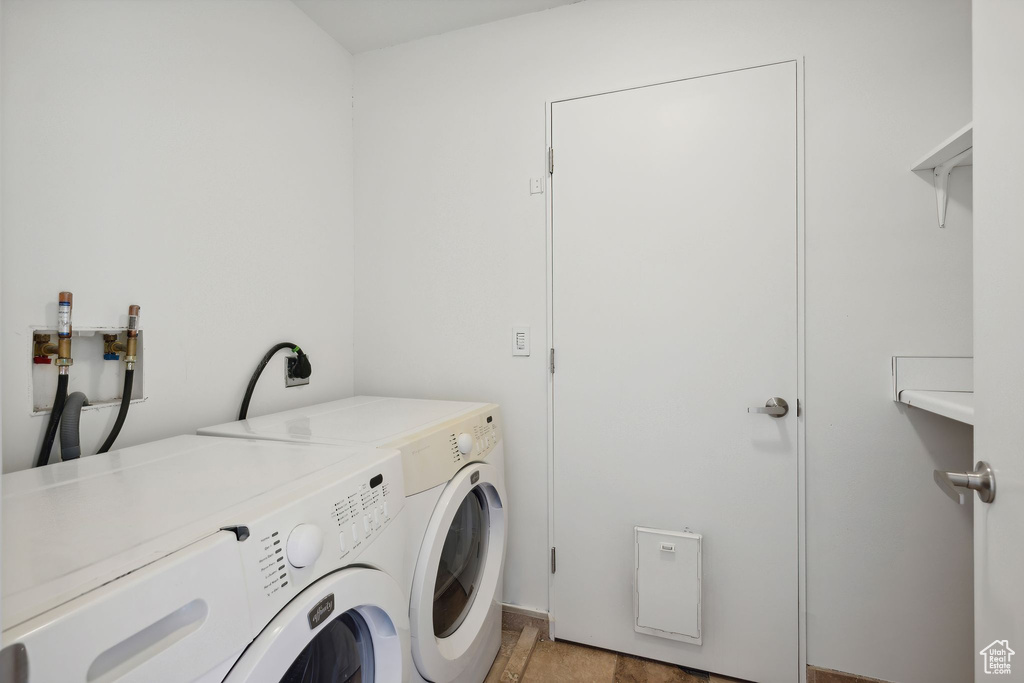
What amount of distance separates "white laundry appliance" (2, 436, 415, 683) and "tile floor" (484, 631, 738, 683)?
0.81 m

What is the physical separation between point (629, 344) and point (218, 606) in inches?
54.3

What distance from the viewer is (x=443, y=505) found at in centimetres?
122

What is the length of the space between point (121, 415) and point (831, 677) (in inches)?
84.8

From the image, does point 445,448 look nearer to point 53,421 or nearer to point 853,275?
point 53,421

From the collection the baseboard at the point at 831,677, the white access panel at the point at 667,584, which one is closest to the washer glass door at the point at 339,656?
the white access panel at the point at 667,584

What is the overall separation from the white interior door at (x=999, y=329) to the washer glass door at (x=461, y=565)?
107 cm

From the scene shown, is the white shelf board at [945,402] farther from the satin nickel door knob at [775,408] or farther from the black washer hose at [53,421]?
the black washer hose at [53,421]

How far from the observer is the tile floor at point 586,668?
1600 mm

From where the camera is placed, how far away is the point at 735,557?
1605 mm

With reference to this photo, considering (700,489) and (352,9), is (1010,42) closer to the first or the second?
(700,489)

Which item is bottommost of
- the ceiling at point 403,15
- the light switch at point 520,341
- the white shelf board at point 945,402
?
the white shelf board at point 945,402

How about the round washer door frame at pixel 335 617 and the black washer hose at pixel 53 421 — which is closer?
the round washer door frame at pixel 335 617

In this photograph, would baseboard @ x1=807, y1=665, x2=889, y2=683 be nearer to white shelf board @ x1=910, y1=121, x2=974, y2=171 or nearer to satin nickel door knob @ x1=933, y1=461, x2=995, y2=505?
satin nickel door knob @ x1=933, y1=461, x2=995, y2=505

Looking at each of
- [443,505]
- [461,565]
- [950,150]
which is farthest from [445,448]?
[950,150]
